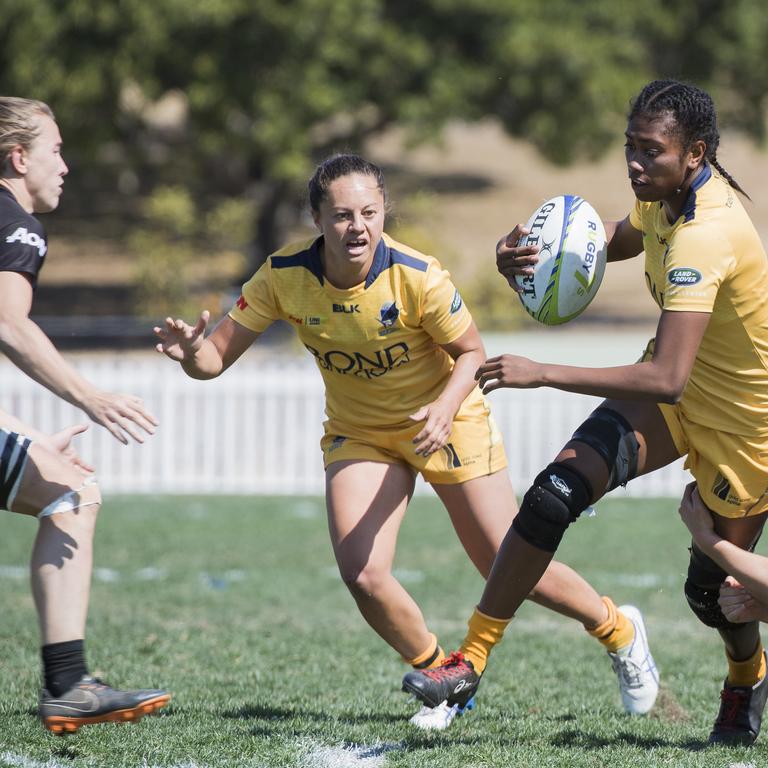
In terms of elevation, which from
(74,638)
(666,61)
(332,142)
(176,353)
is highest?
(666,61)

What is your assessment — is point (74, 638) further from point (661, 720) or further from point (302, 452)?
point (302, 452)

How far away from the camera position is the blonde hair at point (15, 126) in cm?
409

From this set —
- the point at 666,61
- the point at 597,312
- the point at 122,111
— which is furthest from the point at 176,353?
the point at 597,312

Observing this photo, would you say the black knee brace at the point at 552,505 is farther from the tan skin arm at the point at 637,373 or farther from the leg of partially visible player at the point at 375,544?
the leg of partially visible player at the point at 375,544

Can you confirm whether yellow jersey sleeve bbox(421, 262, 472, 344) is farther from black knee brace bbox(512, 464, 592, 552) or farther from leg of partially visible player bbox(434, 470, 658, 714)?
black knee brace bbox(512, 464, 592, 552)

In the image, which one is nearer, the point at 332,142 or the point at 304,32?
the point at 304,32

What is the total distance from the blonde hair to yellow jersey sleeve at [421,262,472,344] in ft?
5.11

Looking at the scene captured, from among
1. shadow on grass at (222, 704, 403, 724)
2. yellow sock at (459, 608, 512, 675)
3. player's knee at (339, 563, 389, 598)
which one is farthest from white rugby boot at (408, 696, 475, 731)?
player's knee at (339, 563, 389, 598)

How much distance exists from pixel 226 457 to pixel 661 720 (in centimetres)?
868

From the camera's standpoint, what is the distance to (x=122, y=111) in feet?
72.2

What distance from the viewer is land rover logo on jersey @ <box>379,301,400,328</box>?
183 inches

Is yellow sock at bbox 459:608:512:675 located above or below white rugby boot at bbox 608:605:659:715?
above

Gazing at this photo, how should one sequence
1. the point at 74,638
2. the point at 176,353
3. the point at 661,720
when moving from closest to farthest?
1. the point at 74,638
2. the point at 176,353
3. the point at 661,720

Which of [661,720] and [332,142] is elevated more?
[332,142]
